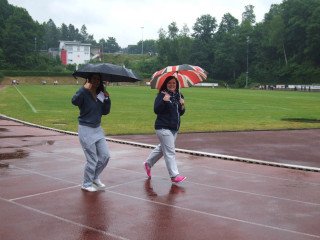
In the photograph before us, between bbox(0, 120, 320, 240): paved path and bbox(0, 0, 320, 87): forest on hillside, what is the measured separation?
77.3 meters

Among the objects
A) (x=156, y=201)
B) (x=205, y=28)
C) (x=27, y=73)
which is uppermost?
(x=205, y=28)

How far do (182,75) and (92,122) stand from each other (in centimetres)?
204

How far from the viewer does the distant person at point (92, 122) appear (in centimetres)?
702

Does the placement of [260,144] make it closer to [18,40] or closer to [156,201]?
[156,201]

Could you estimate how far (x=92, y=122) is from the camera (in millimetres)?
7121

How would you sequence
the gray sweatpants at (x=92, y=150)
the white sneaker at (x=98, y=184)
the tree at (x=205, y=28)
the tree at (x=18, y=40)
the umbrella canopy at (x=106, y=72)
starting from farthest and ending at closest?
the tree at (x=205, y=28)
the tree at (x=18, y=40)
the white sneaker at (x=98, y=184)
the gray sweatpants at (x=92, y=150)
the umbrella canopy at (x=106, y=72)

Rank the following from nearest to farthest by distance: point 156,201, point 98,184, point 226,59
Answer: point 156,201 → point 98,184 → point 226,59

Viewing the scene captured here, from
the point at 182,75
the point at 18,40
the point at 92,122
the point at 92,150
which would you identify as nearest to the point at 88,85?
the point at 92,122

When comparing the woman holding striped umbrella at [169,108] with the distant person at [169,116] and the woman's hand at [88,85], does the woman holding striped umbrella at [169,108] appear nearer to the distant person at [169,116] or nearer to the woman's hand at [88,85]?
the distant person at [169,116]

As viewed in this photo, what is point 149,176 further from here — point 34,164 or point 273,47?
point 273,47

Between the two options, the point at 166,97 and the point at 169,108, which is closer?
the point at 166,97

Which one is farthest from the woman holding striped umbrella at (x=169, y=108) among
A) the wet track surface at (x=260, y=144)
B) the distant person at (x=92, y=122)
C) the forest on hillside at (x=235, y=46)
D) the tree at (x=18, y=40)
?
the tree at (x=18, y=40)

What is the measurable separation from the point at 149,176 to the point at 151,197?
141 centimetres

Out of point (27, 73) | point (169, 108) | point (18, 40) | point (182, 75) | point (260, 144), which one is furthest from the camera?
point (18, 40)
